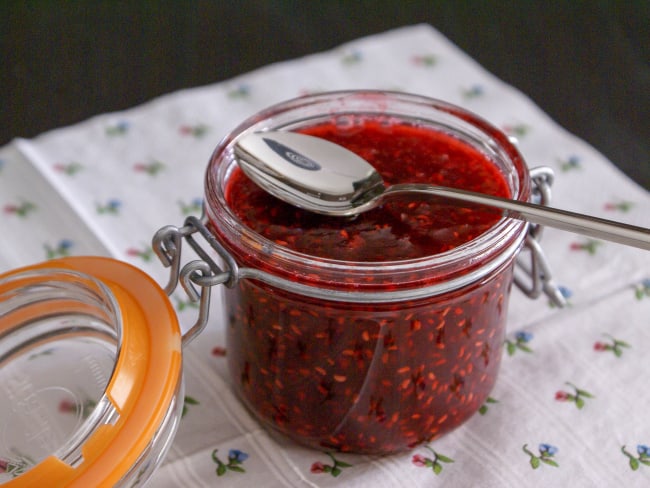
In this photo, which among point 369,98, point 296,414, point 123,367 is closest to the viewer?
point 123,367

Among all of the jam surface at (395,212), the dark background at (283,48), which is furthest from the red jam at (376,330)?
the dark background at (283,48)

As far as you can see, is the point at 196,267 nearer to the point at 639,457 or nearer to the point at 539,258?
the point at 539,258

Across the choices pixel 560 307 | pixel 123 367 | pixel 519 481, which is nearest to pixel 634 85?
pixel 560 307

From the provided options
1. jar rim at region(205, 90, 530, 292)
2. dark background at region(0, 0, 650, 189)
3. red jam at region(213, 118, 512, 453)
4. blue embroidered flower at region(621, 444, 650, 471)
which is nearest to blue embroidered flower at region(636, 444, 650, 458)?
blue embroidered flower at region(621, 444, 650, 471)

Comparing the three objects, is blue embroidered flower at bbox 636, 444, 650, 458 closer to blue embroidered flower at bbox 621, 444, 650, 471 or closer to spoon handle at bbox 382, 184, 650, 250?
blue embroidered flower at bbox 621, 444, 650, 471

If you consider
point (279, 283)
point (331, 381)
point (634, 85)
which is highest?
point (279, 283)

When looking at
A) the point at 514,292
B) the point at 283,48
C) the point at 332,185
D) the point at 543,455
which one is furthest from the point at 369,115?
the point at 283,48

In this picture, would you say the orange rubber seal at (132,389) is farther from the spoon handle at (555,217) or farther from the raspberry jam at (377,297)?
the spoon handle at (555,217)

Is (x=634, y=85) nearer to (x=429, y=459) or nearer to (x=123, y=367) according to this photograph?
(x=429, y=459)
